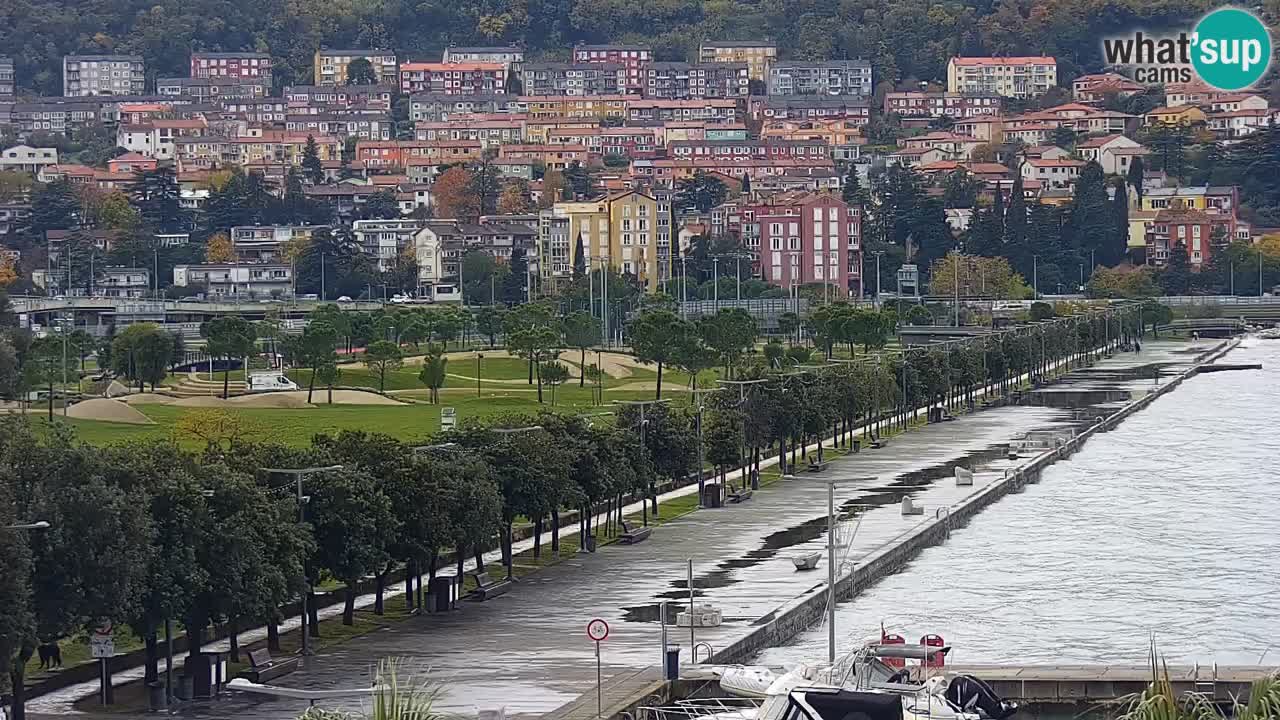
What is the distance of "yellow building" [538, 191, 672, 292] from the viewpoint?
145375 millimetres

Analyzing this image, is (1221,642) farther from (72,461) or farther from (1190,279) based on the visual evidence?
(1190,279)

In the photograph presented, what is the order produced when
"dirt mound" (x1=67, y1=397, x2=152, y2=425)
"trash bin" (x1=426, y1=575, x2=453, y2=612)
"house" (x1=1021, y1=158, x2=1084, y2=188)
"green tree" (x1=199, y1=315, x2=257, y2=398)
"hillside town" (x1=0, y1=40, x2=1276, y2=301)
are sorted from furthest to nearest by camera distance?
"house" (x1=1021, y1=158, x2=1084, y2=188)
"hillside town" (x1=0, y1=40, x2=1276, y2=301)
"green tree" (x1=199, y1=315, x2=257, y2=398)
"dirt mound" (x1=67, y1=397, x2=152, y2=425)
"trash bin" (x1=426, y1=575, x2=453, y2=612)

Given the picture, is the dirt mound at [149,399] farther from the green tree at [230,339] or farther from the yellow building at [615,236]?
the yellow building at [615,236]

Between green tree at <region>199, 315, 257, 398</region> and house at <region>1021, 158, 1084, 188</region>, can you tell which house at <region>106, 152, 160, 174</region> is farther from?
green tree at <region>199, 315, 257, 398</region>

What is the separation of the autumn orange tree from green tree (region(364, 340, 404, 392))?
77.6 meters

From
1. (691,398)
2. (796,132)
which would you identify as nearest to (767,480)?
(691,398)

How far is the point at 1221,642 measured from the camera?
36.8m

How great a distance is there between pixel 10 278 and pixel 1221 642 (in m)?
108

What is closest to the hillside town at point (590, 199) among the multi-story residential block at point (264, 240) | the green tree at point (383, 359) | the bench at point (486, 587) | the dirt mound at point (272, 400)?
the multi-story residential block at point (264, 240)

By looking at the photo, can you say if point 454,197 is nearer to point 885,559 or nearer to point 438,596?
point 885,559

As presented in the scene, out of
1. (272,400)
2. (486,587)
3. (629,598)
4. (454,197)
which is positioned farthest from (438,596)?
(454,197)

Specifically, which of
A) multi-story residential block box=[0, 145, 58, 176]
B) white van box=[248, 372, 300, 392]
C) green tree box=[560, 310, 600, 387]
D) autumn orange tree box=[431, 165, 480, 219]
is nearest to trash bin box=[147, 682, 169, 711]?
white van box=[248, 372, 300, 392]

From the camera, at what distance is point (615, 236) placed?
146m

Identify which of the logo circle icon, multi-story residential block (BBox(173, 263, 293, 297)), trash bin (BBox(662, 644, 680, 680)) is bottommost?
trash bin (BBox(662, 644, 680, 680))
